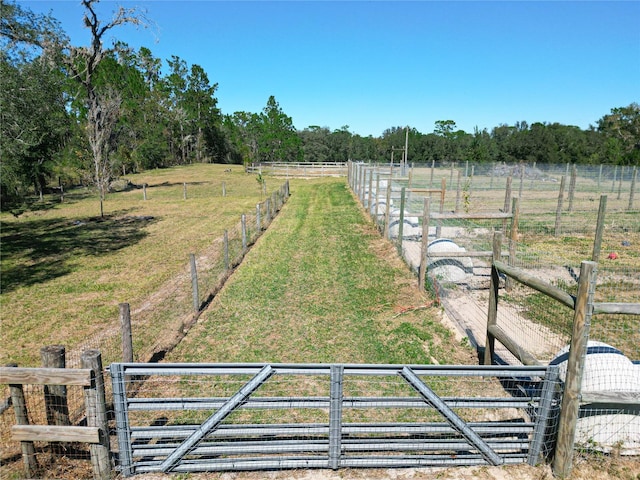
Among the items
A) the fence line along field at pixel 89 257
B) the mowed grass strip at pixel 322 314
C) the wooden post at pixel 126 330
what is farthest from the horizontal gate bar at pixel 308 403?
the fence line along field at pixel 89 257

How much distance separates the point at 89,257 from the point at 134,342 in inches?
314

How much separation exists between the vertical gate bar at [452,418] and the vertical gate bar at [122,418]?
2.47 m

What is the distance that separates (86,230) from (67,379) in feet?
55.2

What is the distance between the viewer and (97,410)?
12.2 ft

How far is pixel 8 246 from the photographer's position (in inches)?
605

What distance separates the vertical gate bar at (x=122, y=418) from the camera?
374cm

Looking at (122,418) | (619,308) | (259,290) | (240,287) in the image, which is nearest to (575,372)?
(619,308)

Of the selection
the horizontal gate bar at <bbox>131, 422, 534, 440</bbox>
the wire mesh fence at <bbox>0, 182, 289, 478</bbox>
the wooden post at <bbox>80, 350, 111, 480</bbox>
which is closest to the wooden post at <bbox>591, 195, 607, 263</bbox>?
the horizontal gate bar at <bbox>131, 422, 534, 440</bbox>

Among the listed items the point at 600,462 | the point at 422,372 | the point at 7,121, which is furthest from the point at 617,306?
the point at 7,121

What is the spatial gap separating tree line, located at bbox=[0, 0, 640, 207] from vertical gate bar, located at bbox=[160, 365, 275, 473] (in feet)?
Answer: 42.0

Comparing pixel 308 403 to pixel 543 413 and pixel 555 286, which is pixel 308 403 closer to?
pixel 543 413

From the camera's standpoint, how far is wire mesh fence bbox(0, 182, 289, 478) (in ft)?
13.3

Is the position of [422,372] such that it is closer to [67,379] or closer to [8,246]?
[67,379]

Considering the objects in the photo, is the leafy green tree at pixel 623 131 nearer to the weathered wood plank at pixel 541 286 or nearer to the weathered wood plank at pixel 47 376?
the weathered wood plank at pixel 541 286
